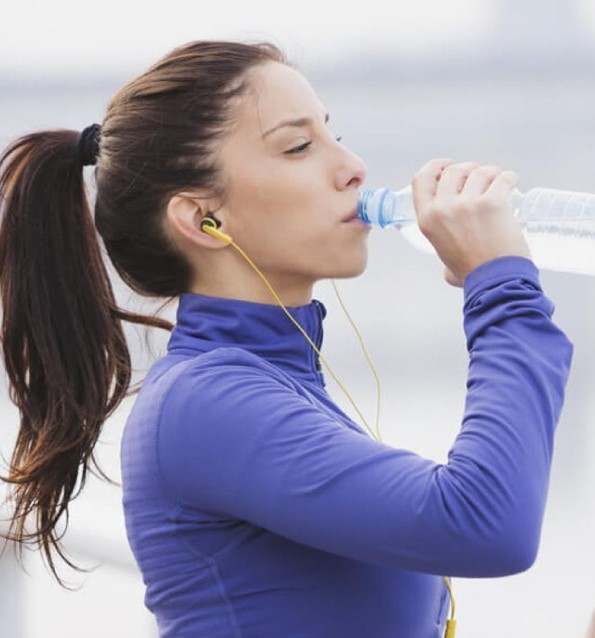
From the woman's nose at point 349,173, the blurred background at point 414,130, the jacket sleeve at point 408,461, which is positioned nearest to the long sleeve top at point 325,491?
the jacket sleeve at point 408,461

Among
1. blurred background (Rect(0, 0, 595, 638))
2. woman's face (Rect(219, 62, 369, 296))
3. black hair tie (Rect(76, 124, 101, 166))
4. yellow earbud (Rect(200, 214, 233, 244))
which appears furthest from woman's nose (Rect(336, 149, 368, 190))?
blurred background (Rect(0, 0, 595, 638))

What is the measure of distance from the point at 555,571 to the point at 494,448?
97 cm

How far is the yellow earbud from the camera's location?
1.10 m

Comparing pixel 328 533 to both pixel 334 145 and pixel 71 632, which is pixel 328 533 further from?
pixel 71 632

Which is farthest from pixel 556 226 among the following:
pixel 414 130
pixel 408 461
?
pixel 414 130

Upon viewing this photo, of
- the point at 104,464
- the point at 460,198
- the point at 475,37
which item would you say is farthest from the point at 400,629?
the point at 104,464

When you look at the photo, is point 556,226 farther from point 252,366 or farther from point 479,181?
point 252,366

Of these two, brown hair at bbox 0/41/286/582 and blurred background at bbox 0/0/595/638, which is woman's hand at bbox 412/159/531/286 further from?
blurred background at bbox 0/0/595/638

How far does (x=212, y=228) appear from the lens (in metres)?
1.10

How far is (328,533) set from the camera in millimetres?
901

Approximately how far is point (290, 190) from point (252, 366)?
0.16 meters

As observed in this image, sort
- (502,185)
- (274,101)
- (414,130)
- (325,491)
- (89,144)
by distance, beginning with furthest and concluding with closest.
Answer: (414,130)
(89,144)
(274,101)
(502,185)
(325,491)

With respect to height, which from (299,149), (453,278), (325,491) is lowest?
(325,491)

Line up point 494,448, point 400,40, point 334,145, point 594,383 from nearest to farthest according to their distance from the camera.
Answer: point 494,448
point 334,145
point 594,383
point 400,40
